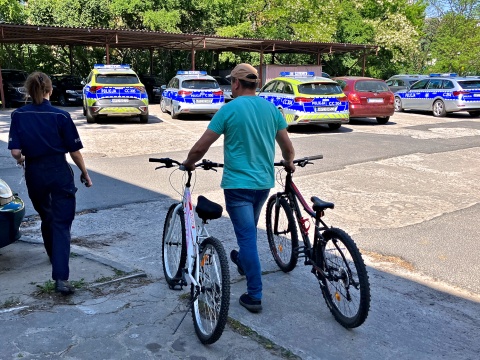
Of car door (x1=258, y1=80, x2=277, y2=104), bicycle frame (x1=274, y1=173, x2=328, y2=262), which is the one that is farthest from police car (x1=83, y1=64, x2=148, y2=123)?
bicycle frame (x1=274, y1=173, x2=328, y2=262)

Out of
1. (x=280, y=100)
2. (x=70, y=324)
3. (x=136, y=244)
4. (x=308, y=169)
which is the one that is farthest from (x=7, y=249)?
(x=280, y=100)

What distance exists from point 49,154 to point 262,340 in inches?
85.4

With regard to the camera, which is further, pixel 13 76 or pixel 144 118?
pixel 13 76

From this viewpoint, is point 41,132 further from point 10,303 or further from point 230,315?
point 230,315

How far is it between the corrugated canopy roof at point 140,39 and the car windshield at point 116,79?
221 inches

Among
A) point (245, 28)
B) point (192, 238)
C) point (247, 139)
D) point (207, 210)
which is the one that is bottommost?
point (192, 238)

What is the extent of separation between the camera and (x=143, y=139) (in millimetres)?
13055

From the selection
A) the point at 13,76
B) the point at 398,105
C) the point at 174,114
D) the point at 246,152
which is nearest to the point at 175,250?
the point at 246,152

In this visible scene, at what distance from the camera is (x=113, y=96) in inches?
612

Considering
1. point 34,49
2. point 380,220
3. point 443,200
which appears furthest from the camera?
point 34,49

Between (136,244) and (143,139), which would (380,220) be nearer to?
(136,244)

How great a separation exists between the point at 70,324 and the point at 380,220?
4177 mm

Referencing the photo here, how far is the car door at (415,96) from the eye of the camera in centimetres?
2092

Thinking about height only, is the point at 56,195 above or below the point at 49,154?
below
